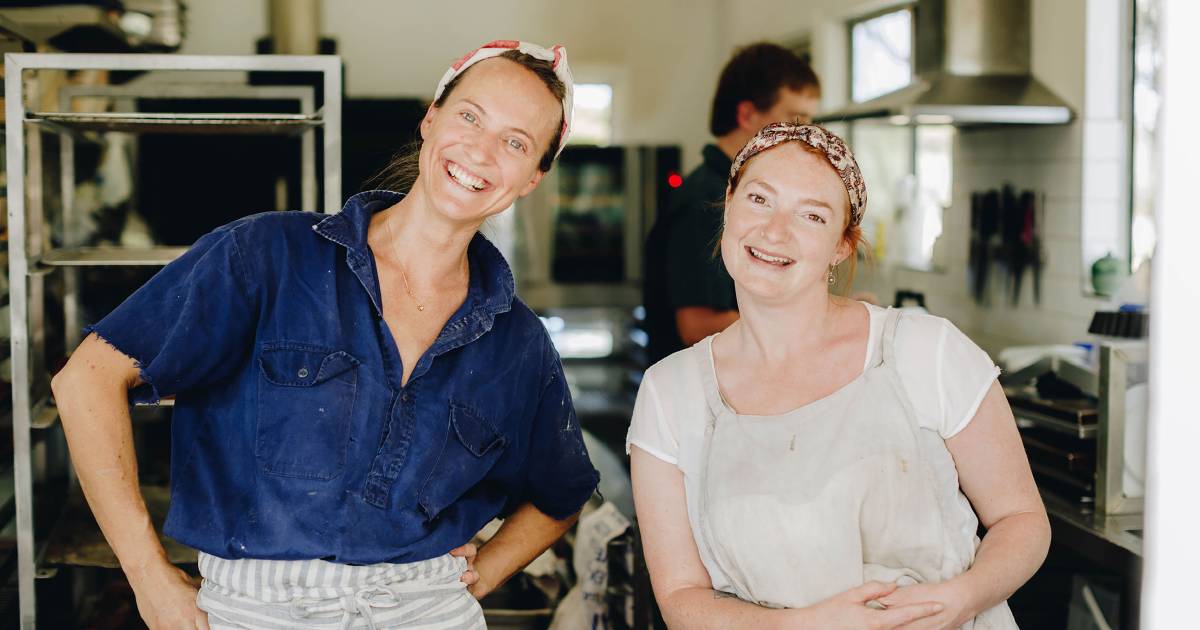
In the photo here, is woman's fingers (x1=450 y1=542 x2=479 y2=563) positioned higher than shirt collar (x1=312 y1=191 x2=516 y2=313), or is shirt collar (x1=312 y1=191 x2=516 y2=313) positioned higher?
shirt collar (x1=312 y1=191 x2=516 y2=313)

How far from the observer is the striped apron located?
1.66m

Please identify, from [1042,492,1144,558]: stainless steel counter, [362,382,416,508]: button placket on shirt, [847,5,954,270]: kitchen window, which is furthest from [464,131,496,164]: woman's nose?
[847,5,954,270]: kitchen window

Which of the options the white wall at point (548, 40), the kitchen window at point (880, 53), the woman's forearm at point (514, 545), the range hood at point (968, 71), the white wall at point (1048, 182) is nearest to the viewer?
the woman's forearm at point (514, 545)

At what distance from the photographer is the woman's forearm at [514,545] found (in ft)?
6.43

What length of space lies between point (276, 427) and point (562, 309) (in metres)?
5.08

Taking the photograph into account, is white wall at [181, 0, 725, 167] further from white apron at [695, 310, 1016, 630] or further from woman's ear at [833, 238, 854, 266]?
white apron at [695, 310, 1016, 630]

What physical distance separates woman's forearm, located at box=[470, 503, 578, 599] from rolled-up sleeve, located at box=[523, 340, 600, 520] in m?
0.02

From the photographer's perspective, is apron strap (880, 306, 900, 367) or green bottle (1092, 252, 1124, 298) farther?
green bottle (1092, 252, 1124, 298)

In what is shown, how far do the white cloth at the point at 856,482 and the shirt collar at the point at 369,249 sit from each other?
0.43 metres

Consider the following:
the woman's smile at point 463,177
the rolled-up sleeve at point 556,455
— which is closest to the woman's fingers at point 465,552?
the rolled-up sleeve at point 556,455

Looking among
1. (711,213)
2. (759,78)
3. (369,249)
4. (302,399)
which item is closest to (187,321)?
(302,399)

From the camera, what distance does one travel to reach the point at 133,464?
1.69 meters

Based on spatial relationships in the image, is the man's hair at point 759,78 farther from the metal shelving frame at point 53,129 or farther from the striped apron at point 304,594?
the striped apron at point 304,594

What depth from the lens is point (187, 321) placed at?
1.61 m
